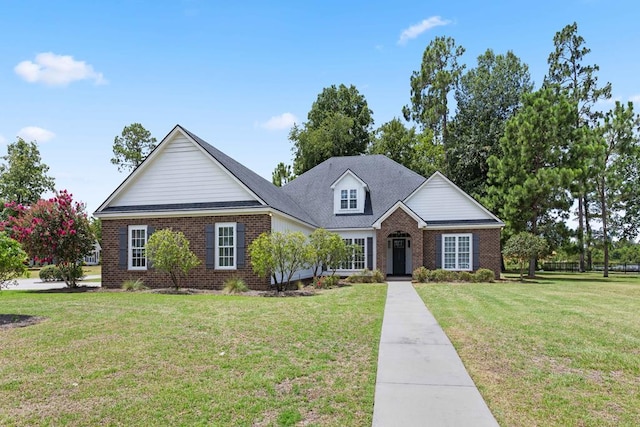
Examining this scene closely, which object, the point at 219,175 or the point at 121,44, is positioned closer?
the point at 121,44

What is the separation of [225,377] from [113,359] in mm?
2099

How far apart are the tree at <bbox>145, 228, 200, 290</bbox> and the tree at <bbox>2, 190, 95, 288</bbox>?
490cm

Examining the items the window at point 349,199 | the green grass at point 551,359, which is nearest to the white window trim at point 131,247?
the window at point 349,199

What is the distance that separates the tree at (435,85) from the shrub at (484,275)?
23.1m

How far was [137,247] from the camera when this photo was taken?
19.1m

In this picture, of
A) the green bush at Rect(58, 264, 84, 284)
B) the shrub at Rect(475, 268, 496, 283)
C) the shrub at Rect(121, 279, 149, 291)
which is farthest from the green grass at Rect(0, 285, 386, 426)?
the shrub at Rect(475, 268, 496, 283)

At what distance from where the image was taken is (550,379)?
230 inches

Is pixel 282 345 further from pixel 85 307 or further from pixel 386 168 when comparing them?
pixel 386 168

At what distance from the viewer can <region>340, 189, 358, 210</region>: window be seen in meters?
25.4

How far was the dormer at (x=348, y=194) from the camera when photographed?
2517cm

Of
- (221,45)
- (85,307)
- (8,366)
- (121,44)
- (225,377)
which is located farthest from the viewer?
(221,45)

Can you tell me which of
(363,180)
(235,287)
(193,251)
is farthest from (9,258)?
(363,180)

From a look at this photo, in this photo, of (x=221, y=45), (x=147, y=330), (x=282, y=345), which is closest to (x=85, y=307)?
(x=147, y=330)

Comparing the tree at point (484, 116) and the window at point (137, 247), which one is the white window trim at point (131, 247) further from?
the tree at point (484, 116)
